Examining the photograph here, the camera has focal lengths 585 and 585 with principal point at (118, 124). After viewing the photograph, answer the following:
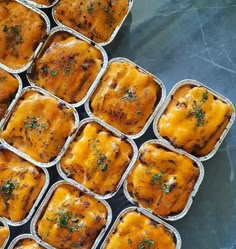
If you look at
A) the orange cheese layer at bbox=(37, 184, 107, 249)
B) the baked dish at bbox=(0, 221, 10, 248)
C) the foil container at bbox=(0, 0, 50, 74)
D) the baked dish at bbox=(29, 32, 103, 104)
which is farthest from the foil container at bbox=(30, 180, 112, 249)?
the foil container at bbox=(0, 0, 50, 74)

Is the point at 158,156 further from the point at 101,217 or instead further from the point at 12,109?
the point at 12,109

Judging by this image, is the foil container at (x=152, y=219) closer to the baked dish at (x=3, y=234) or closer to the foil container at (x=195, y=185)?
the foil container at (x=195, y=185)

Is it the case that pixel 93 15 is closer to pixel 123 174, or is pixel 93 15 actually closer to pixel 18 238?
pixel 123 174

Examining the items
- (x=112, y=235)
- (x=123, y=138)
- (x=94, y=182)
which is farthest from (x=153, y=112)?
(x=112, y=235)

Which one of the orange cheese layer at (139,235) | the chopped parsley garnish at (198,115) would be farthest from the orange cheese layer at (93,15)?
the orange cheese layer at (139,235)

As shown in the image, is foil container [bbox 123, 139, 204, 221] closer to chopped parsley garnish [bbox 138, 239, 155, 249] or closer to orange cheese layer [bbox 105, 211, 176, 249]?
orange cheese layer [bbox 105, 211, 176, 249]

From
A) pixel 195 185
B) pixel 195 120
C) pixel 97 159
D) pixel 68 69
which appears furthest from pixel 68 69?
pixel 195 185
